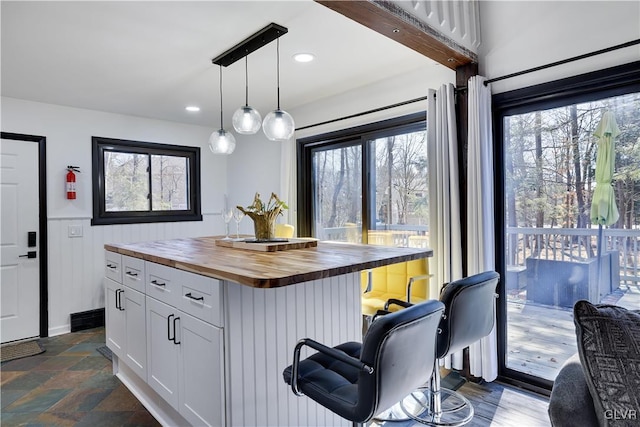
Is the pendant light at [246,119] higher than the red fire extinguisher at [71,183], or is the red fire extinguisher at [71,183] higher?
the pendant light at [246,119]

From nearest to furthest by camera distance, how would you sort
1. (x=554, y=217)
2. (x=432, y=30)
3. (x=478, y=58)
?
(x=432, y=30)
(x=554, y=217)
(x=478, y=58)

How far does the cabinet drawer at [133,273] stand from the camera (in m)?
2.34

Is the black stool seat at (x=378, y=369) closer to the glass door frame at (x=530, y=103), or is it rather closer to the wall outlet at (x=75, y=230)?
the glass door frame at (x=530, y=103)

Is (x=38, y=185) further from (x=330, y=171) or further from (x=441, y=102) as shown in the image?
(x=441, y=102)

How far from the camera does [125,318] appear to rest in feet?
8.41

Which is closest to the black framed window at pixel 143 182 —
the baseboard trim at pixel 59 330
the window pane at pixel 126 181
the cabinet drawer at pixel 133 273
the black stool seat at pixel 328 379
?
the window pane at pixel 126 181

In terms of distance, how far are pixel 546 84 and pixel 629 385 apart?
1.95 meters

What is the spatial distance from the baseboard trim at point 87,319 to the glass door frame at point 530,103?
409 cm

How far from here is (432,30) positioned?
227 cm

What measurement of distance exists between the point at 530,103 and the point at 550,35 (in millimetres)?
416

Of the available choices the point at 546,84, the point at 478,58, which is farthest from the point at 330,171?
the point at 546,84

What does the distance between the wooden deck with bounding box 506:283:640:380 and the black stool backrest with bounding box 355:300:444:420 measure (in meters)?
1.66

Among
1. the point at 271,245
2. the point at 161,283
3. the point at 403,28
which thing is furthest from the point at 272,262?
the point at 403,28

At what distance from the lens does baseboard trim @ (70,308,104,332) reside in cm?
404
